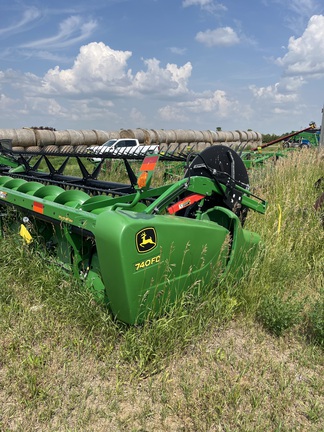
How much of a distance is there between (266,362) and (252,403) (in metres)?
0.44

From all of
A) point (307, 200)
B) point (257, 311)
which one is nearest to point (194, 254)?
point (257, 311)

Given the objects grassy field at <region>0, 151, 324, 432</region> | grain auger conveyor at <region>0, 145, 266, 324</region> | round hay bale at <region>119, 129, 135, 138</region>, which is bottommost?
grassy field at <region>0, 151, 324, 432</region>

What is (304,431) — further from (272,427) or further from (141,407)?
(141,407)

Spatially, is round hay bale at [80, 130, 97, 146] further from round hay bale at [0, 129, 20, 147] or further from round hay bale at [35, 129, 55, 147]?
round hay bale at [0, 129, 20, 147]

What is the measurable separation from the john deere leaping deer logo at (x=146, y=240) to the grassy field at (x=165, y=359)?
0.54 m

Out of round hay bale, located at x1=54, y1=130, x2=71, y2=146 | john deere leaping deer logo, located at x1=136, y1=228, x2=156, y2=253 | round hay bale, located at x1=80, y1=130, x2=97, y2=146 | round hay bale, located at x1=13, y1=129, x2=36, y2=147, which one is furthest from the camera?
round hay bale, located at x1=80, y1=130, x2=97, y2=146

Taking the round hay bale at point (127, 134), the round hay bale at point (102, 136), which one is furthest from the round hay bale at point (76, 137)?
the round hay bale at point (127, 134)

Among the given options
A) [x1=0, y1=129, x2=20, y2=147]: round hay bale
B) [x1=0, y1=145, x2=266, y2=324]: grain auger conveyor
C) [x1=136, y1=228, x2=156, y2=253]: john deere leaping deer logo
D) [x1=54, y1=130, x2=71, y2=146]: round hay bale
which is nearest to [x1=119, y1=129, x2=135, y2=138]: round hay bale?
[x1=54, y1=130, x2=71, y2=146]: round hay bale

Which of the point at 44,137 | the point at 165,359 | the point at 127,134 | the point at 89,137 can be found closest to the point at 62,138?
the point at 44,137

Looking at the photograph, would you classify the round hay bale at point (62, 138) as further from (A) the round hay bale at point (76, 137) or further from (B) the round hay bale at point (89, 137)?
(B) the round hay bale at point (89, 137)

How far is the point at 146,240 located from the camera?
2.33 meters

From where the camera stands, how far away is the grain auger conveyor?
7.55 feet

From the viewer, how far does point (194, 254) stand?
8.80 ft

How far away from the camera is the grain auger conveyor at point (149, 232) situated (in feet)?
7.55
